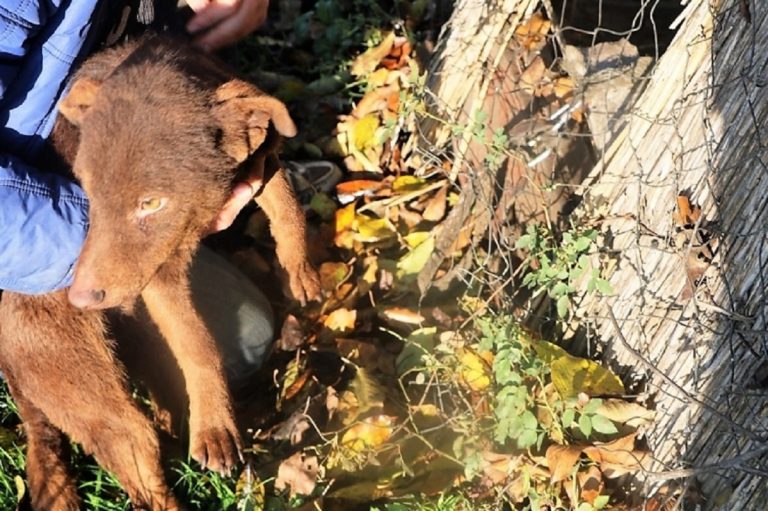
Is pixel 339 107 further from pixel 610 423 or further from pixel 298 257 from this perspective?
pixel 610 423

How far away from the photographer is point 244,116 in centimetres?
296

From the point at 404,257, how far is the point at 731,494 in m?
1.74

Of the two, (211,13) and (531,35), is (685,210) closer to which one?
(531,35)

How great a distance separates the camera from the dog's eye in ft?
9.23

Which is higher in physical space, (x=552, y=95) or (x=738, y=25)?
(x=738, y=25)

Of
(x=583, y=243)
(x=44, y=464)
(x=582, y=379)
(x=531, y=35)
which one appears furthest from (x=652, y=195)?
(x=44, y=464)

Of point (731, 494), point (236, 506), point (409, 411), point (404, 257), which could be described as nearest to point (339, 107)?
point (404, 257)

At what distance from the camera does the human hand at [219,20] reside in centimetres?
330

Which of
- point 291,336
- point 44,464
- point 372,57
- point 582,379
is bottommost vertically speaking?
point 44,464

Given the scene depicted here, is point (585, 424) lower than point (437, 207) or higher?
lower

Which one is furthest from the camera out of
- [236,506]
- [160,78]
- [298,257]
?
[298,257]

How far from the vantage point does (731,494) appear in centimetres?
289

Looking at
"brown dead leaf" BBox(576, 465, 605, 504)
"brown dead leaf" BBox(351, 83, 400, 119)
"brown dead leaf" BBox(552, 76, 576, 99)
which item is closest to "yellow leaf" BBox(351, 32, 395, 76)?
"brown dead leaf" BBox(351, 83, 400, 119)

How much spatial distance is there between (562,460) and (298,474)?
1.03 metres
